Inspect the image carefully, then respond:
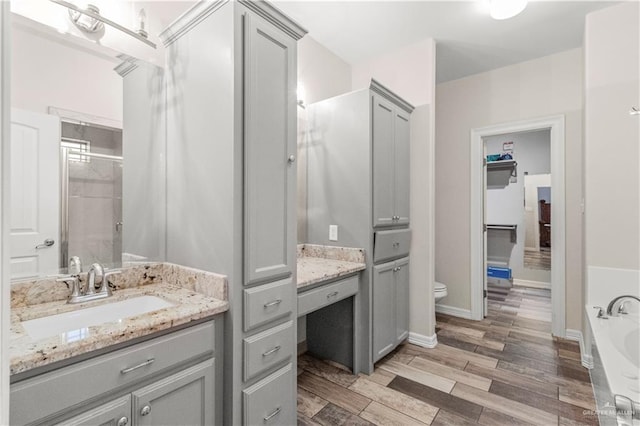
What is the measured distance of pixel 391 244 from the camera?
2.52 metres

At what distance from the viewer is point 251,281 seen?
4.50ft

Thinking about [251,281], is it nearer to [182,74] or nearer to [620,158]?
[182,74]

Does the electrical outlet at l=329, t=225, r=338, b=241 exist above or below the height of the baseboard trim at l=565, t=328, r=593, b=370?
above

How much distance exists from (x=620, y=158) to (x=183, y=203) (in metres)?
3.06

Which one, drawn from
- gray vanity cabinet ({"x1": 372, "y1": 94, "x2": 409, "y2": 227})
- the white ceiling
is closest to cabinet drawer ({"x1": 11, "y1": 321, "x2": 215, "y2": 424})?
Answer: gray vanity cabinet ({"x1": 372, "y1": 94, "x2": 409, "y2": 227})

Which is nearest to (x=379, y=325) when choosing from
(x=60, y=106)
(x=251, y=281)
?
(x=251, y=281)

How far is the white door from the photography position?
121 cm

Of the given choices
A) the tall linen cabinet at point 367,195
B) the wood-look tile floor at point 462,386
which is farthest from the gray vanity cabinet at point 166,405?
the tall linen cabinet at point 367,195

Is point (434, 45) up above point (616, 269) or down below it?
above

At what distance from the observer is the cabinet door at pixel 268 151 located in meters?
1.37

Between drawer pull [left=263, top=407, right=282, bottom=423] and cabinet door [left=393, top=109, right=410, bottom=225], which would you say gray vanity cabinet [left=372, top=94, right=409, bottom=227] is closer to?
cabinet door [left=393, top=109, right=410, bottom=225]

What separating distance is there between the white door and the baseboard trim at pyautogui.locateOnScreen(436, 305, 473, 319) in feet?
11.9

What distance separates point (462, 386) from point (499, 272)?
3.50 metres

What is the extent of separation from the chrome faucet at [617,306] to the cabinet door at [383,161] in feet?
5.27
